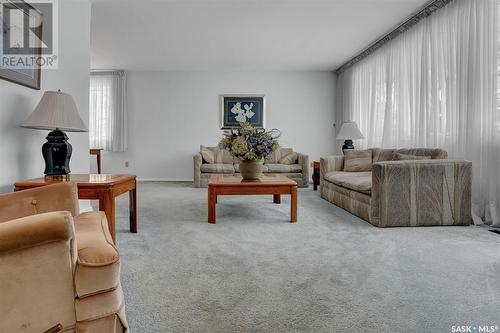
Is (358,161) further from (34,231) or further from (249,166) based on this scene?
(34,231)

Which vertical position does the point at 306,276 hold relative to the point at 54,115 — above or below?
below

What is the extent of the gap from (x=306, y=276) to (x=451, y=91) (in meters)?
3.09

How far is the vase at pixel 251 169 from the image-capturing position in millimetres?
3463


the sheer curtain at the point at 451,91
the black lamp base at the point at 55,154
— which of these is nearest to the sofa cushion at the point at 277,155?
the sheer curtain at the point at 451,91

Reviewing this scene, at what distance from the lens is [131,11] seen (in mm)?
4066

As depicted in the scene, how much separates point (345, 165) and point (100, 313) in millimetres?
4289

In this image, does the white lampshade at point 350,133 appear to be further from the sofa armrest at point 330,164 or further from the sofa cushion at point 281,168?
the sofa cushion at point 281,168

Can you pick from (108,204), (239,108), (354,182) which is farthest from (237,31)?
(108,204)

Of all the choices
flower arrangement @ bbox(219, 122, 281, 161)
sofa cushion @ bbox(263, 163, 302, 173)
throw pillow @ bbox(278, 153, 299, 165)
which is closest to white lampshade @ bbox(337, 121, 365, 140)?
sofa cushion @ bbox(263, 163, 302, 173)

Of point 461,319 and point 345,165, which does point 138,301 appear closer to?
point 461,319

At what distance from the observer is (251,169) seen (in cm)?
347

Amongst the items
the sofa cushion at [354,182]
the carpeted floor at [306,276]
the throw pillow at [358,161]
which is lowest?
the carpeted floor at [306,276]

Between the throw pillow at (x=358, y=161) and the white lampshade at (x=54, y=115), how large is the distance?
3.63 m

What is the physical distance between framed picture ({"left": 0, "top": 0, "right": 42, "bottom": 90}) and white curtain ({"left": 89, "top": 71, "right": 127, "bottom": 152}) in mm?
4531
